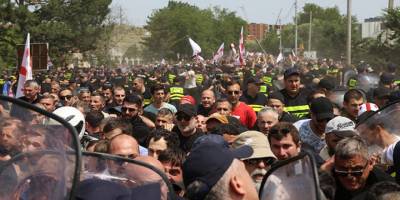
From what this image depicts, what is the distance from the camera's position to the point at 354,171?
4.10m

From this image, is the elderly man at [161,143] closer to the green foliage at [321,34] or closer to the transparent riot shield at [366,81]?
the transparent riot shield at [366,81]

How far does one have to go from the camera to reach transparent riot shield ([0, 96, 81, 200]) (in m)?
2.00

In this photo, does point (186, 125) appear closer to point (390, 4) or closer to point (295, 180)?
point (295, 180)

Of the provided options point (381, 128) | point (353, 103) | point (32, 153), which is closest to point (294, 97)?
point (353, 103)

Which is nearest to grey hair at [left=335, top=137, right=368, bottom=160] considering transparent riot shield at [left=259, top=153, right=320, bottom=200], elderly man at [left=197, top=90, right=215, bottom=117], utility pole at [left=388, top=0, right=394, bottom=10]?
transparent riot shield at [left=259, top=153, right=320, bottom=200]

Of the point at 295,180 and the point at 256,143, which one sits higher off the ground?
the point at 295,180

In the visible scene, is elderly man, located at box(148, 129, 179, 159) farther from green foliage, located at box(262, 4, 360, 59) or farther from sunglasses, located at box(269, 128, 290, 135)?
green foliage, located at box(262, 4, 360, 59)

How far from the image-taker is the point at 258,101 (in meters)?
10.5

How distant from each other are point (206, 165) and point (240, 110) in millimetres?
6633

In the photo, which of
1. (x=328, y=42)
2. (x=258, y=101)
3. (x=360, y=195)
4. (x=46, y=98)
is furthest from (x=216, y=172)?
(x=328, y=42)

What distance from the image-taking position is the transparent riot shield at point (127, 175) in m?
2.27

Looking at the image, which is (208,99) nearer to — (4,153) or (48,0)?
(4,153)

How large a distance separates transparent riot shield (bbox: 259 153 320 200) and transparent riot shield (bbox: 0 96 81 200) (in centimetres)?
67

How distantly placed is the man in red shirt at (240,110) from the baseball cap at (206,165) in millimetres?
6084
